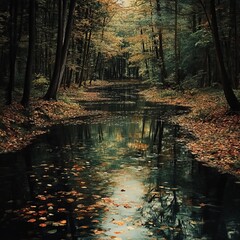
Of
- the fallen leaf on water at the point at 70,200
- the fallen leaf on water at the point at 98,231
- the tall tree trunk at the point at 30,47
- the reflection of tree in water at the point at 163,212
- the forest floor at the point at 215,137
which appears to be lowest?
the fallen leaf on water at the point at 98,231

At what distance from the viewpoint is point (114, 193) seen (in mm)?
7988

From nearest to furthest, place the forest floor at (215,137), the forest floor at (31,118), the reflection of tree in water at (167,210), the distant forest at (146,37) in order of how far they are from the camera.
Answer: the reflection of tree in water at (167,210), the forest floor at (215,137), the forest floor at (31,118), the distant forest at (146,37)

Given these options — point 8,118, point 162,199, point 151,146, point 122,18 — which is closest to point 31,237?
point 162,199

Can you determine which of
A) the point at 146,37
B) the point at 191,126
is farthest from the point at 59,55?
the point at 146,37

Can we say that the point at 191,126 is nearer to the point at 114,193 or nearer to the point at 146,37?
the point at 114,193

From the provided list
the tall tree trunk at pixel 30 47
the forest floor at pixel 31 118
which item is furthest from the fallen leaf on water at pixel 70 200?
the tall tree trunk at pixel 30 47

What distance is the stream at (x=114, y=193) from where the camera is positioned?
6.02 metres

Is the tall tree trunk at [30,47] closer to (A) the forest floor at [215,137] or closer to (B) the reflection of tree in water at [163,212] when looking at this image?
(A) the forest floor at [215,137]

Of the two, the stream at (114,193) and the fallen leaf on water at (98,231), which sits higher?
the stream at (114,193)

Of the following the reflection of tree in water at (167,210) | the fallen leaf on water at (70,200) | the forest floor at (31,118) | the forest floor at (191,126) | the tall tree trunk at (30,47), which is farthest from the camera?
the tall tree trunk at (30,47)

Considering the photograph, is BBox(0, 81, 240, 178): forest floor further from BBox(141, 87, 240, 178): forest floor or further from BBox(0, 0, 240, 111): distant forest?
BBox(0, 0, 240, 111): distant forest

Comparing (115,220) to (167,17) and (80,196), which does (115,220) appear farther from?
(167,17)

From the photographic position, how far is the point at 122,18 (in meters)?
68.2

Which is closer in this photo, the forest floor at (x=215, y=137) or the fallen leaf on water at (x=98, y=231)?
the fallen leaf on water at (x=98, y=231)
